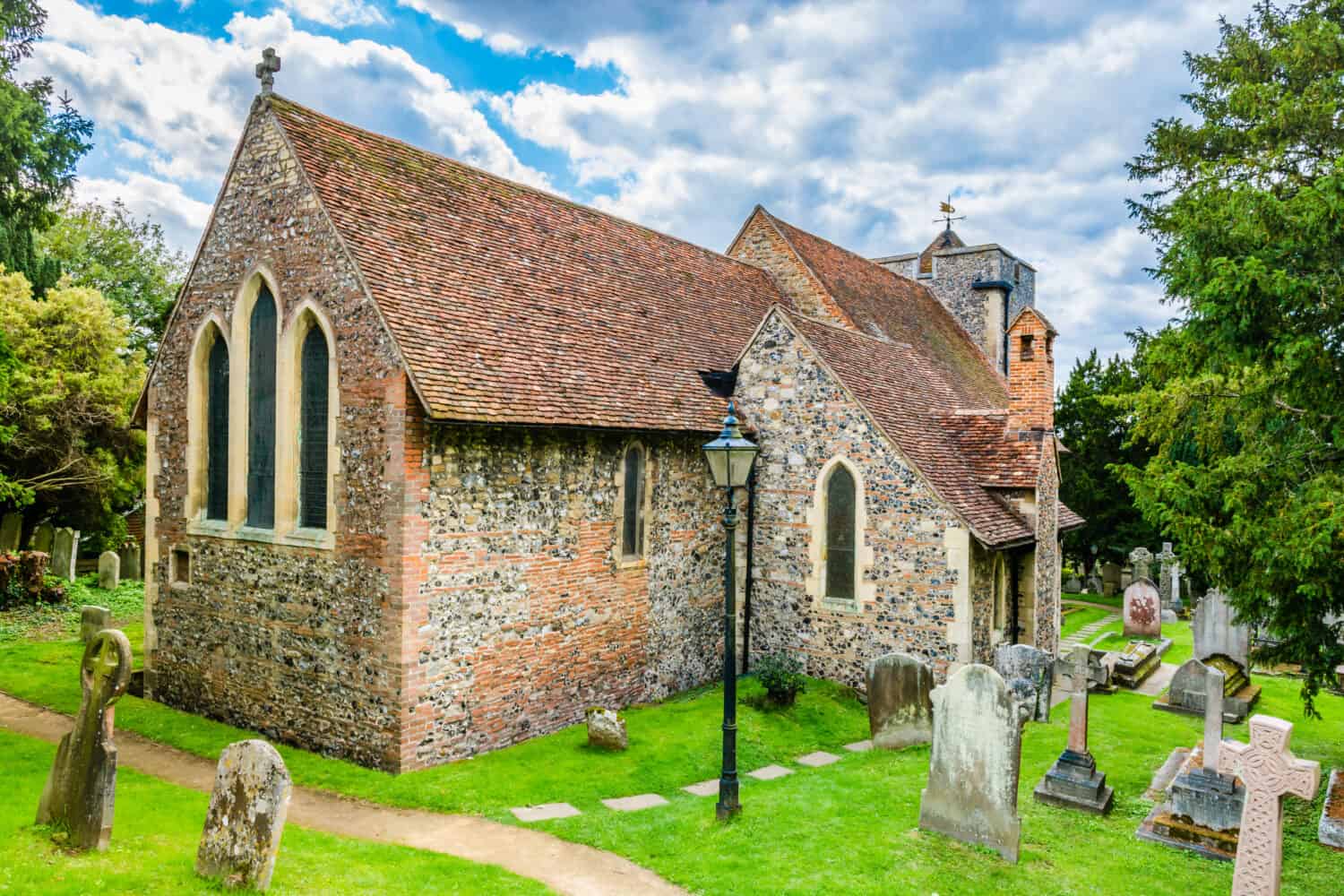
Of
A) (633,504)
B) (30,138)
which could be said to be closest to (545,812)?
(633,504)

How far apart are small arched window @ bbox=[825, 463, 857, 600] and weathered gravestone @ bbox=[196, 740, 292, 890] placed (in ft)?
31.2

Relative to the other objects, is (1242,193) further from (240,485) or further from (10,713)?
(10,713)

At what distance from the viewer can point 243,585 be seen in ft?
39.3

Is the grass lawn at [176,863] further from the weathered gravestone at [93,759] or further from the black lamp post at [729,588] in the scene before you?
the black lamp post at [729,588]

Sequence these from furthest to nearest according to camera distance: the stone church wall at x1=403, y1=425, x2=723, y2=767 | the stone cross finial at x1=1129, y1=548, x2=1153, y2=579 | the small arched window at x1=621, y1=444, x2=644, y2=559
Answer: the stone cross finial at x1=1129, y1=548, x2=1153, y2=579
the small arched window at x1=621, y1=444, x2=644, y2=559
the stone church wall at x1=403, y1=425, x2=723, y2=767

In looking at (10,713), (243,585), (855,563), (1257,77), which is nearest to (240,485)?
(243,585)

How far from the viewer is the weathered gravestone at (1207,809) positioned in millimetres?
8383

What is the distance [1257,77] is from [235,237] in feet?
58.3

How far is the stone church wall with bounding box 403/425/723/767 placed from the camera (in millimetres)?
10531

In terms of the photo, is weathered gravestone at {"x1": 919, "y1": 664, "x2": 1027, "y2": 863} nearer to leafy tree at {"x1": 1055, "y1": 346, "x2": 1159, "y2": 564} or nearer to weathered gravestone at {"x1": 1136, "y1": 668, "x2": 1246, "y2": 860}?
weathered gravestone at {"x1": 1136, "y1": 668, "x2": 1246, "y2": 860}

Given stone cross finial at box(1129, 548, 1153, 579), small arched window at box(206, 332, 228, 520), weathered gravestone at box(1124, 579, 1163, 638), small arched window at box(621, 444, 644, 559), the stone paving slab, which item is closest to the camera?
the stone paving slab

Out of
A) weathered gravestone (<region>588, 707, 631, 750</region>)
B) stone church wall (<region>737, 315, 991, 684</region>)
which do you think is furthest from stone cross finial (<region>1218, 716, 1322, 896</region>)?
weathered gravestone (<region>588, 707, 631, 750</region>)

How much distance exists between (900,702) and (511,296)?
836cm

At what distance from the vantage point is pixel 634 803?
962 centimetres
